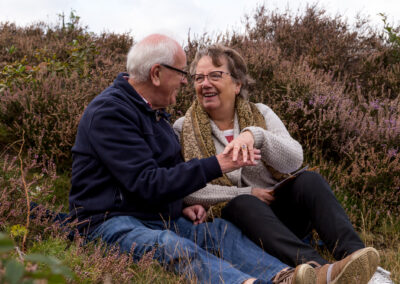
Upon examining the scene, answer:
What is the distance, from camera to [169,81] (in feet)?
9.62

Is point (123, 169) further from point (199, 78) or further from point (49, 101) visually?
point (49, 101)

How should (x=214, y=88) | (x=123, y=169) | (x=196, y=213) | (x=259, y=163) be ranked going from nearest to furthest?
(x=123, y=169), (x=196, y=213), (x=259, y=163), (x=214, y=88)

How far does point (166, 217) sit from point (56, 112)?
2.10 meters

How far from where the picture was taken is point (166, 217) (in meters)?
2.85

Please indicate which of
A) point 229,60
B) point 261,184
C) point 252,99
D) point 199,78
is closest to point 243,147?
point 261,184

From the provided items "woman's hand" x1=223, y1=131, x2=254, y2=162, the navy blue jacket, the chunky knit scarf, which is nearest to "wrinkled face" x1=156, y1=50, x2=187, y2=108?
the navy blue jacket

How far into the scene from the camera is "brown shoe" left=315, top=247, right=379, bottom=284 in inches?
84.1

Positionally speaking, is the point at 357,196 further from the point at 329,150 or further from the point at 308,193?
the point at 308,193

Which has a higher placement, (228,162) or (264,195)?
(228,162)

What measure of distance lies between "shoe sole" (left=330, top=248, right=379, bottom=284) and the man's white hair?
1.65 m

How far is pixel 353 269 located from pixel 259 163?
134 centimetres

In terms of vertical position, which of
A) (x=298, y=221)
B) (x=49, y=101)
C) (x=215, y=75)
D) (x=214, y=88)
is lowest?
(x=298, y=221)

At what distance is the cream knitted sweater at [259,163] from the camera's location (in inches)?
122

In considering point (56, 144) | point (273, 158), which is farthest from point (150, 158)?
point (56, 144)
